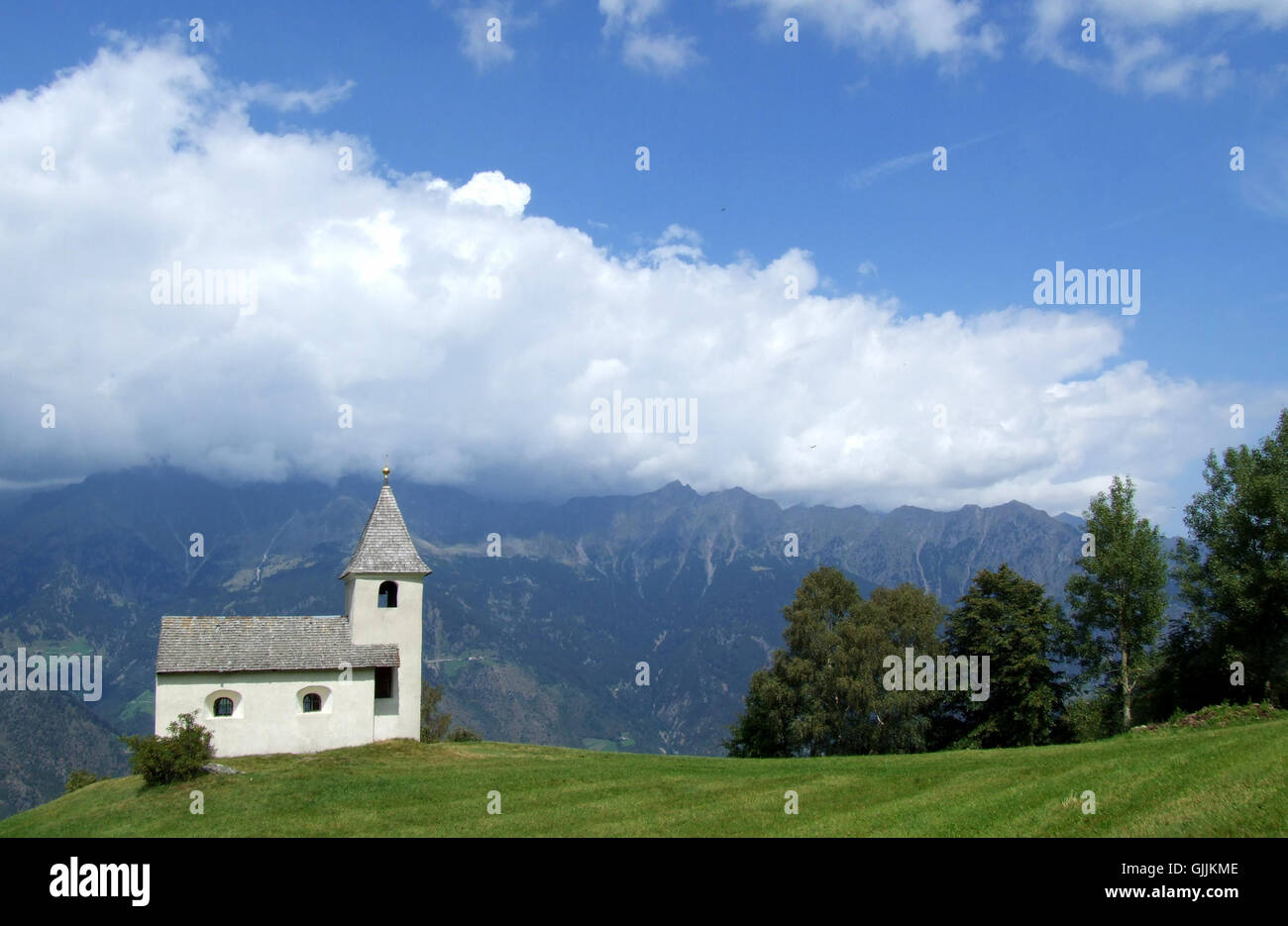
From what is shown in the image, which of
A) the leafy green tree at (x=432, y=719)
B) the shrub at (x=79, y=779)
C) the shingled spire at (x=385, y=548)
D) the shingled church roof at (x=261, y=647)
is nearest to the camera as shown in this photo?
the shingled church roof at (x=261, y=647)

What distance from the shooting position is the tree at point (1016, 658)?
5138 cm

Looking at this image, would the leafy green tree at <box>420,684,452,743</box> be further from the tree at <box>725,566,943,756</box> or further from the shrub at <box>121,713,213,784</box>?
the shrub at <box>121,713,213,784</box>

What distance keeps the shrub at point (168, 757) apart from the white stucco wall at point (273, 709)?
16.0 feet

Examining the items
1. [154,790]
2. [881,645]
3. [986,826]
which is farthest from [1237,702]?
[154,790]

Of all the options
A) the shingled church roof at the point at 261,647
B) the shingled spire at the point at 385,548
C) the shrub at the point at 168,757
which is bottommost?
the shrub at the point at 168,757

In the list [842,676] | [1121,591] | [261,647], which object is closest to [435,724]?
[261,647]

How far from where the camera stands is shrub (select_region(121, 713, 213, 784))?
117 ft

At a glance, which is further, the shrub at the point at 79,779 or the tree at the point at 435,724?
the tree at the point at 435,724

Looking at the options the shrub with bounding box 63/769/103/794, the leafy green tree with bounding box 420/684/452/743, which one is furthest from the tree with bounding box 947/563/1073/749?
the shrub with bounding box 63/769/103/794

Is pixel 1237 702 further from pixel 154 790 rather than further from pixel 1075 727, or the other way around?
pixel 154 790

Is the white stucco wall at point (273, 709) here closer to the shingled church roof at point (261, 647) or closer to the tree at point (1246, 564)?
the shingled church roof at point (261, 647)

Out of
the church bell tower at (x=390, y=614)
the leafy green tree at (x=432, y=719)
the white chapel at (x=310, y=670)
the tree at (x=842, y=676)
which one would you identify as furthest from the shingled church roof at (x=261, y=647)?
the leafy green tree at (x=432, y=719)
